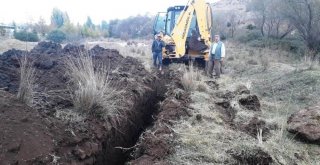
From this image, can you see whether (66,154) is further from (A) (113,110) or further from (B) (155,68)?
(B) (155,68)

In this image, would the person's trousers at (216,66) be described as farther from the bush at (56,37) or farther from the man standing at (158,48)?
the bush at (56,37)

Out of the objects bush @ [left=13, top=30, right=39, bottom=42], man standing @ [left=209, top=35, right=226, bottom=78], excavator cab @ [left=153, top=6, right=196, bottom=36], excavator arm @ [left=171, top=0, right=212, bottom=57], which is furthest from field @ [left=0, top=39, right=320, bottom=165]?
bush @ [left=13, top=30, right=39, bottom=42]

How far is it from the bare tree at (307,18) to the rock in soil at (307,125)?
13.5m

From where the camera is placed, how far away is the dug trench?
4008 millimetres

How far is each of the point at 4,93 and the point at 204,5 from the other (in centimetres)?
1058

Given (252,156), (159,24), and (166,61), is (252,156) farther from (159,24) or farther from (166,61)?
(159,24)

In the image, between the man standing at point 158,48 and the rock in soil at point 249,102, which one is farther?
the man standing at point 158,48

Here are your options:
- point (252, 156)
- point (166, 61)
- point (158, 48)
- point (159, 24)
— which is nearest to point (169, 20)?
point (159, 24)

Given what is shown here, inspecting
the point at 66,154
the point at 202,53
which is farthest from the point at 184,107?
the point at 202,53

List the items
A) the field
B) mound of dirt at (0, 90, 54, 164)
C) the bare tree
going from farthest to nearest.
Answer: the bare tree < the field < mound of dirt at (0, 90, 54, 164)

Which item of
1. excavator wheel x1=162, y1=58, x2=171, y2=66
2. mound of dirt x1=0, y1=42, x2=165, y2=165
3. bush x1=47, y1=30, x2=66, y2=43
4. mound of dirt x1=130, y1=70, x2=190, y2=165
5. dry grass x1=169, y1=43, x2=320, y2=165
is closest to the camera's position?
mound of dirt x1=0, y1=42, x2=165, y2=165

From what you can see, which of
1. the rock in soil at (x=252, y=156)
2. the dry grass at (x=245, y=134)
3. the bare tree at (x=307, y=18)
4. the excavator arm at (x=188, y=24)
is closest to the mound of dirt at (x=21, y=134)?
the dry grass at (x=245, y=134)

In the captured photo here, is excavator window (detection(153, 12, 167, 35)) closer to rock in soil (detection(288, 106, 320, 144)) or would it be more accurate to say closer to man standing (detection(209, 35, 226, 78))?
man standing (detection(209, 35, 226, 78))

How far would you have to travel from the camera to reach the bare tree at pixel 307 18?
1947 cm
